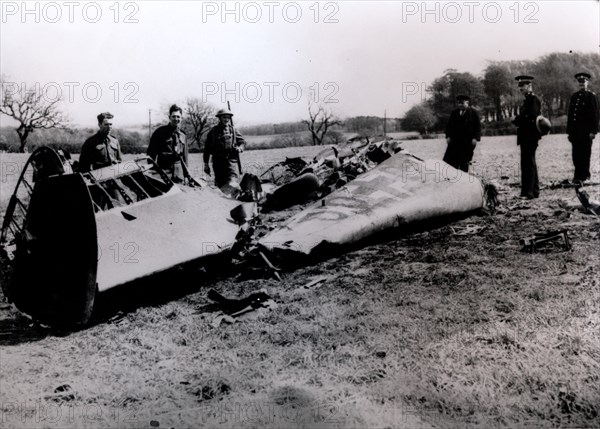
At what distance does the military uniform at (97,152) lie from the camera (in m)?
7.30

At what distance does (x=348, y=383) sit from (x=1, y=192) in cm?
1277

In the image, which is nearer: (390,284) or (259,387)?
(259,387)

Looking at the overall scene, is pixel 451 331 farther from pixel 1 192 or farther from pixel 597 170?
pixel 1 192

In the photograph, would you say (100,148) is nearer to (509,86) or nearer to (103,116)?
(103,116)

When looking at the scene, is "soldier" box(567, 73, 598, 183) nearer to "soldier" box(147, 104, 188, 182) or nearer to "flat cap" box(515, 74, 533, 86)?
"flat cap" box(515, 74, 533, 86)

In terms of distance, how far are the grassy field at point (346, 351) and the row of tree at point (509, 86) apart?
4248mm

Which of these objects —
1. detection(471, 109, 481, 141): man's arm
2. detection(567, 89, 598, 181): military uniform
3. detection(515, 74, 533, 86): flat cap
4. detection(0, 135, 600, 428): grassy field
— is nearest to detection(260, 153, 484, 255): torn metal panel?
detection(0, 135, 600, 428): grassy field

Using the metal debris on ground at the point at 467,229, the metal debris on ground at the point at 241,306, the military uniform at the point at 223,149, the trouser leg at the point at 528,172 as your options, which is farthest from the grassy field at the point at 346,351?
the military uniform at the point at 223,149

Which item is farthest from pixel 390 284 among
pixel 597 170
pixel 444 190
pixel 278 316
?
pixel 597 170

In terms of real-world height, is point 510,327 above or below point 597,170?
below

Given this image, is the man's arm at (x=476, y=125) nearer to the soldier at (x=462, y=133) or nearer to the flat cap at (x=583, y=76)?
the soldier at (x=462, y=133)

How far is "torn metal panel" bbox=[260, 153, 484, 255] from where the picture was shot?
20.6 feet

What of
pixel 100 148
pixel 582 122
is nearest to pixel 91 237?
pixel 100 148

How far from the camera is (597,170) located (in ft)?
35.1
